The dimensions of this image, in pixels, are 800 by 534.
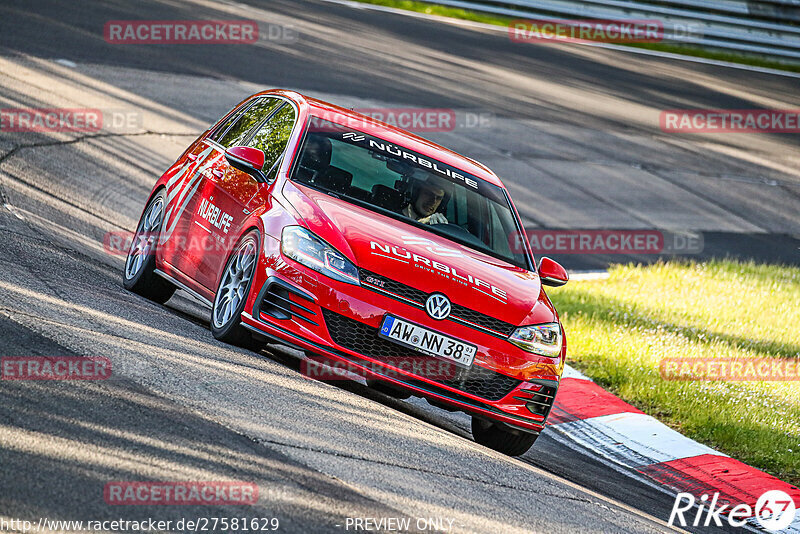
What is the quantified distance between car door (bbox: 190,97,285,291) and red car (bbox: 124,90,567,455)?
0.05ft

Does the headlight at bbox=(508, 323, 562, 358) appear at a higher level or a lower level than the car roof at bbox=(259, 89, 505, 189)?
lower

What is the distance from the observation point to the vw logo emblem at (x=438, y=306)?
6.50m

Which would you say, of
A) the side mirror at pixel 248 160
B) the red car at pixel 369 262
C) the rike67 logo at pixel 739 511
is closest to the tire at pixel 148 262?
the red car at pixel 369 262

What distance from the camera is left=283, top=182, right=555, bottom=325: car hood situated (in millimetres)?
6602

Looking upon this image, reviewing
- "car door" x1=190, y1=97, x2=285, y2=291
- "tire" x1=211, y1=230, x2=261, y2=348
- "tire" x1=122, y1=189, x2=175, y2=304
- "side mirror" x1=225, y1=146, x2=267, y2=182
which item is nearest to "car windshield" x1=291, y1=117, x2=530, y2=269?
"side mirror" x1=225, y1=146, x2=267, y2=182

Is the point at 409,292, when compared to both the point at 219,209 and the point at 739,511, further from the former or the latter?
the point at 739,511

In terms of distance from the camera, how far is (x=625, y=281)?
12984mm

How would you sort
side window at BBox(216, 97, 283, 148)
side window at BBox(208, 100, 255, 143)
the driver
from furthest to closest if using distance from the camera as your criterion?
A: side window at BBox(208, 100, 255, 143) → side window at BBox(216, 97, 283, 148) → the driver

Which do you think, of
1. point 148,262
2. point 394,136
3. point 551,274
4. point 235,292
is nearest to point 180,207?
point 148,262

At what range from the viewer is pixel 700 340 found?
10555 millimetres

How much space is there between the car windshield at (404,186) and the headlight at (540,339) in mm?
788

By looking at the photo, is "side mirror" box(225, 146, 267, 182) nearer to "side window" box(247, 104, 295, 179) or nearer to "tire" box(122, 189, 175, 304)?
"side window" box(247, 104, 295, 179)

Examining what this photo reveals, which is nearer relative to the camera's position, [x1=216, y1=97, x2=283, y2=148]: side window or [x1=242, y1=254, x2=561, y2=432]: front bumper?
[x1=242, y1=254, x2=561, y2=432]: front bumper

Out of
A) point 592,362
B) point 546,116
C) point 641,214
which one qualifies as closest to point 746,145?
point 546,116
